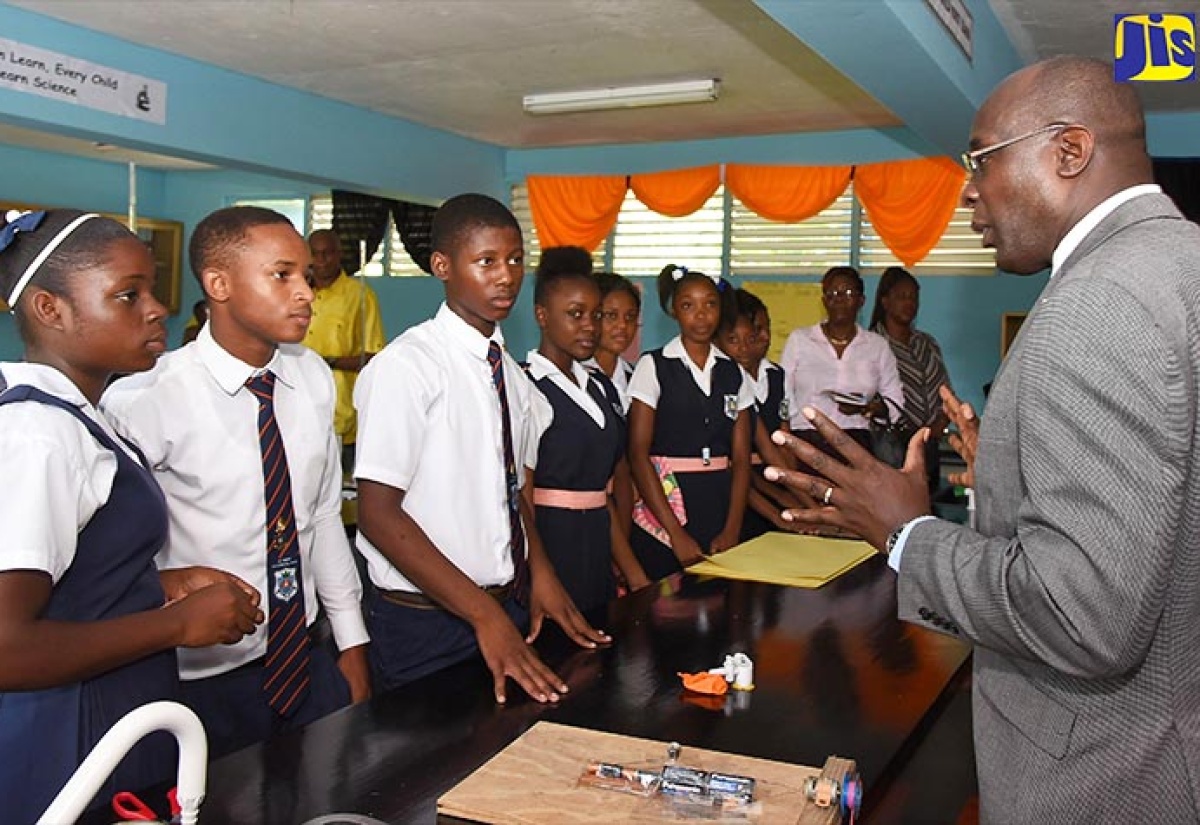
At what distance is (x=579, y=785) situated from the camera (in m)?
1.20

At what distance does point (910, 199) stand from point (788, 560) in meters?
4.79

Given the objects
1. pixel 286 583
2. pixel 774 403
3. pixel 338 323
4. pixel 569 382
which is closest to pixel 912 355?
pixel 774 403

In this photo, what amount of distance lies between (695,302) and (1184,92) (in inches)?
147

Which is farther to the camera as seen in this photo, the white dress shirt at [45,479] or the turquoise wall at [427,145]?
the turquoise wall at [427,145]

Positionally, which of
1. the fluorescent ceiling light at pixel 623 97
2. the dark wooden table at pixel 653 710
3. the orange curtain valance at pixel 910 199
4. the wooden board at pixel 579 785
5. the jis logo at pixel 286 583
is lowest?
the dark wooden table at pixel 653 710

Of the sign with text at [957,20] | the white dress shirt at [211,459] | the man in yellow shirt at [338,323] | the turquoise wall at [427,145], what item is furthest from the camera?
the man in yellow shirt at [338,323]

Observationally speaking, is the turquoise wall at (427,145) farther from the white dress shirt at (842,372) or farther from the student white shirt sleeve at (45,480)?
the student white shirt sleeve at (45,480)

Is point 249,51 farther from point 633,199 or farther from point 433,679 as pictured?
point 433,679

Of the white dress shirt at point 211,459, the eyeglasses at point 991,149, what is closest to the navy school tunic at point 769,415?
the white dress shirt at point 211,459

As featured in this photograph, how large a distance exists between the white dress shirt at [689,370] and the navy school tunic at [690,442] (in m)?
0.02

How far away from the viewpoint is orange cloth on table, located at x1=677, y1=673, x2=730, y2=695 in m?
1.61

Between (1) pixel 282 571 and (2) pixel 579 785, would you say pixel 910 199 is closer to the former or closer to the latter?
(1) pixel 282 571

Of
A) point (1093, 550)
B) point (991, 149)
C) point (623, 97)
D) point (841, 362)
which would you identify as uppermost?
point (623, 97)

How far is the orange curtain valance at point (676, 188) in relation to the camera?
7.48 metres
